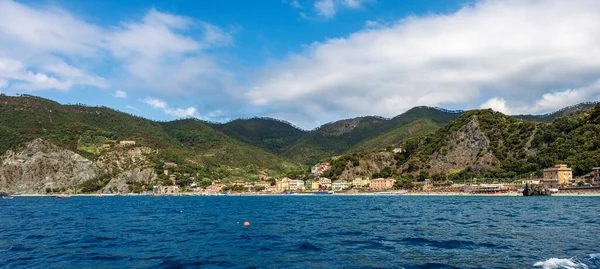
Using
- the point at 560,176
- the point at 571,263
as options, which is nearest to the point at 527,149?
the point at 560,176

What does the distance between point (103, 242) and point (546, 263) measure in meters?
30.8

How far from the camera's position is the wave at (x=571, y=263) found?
65.2 ft

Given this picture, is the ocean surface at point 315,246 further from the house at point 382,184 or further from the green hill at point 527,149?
the house at point 382,184

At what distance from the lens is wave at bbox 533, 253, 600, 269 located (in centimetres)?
1988

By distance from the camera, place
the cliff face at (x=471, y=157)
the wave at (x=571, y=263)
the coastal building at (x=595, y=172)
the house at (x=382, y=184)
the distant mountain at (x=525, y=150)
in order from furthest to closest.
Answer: the house at (x=382, y=184) < the cliff face at (x=471, y=157) < the distant mountain at (x=525, y=150) < the coastal building at (x=595, y=172) < the wave at (x=571, y=263)

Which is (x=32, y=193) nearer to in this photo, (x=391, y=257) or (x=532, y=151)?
(x=391, y=257)

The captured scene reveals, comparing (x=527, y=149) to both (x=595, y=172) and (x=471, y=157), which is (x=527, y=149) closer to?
(x=471, y=157)

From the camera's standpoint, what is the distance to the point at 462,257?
75.5 feet

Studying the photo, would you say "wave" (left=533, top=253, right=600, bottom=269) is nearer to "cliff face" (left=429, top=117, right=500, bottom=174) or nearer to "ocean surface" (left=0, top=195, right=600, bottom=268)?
"ocean surface" (left=0, top=195, right=600, bottom=268)

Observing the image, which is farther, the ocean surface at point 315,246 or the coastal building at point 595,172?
the coastal building at point 595,172

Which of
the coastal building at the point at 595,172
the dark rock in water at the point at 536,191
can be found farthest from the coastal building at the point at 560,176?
the dark rock in water at the point at 536,191

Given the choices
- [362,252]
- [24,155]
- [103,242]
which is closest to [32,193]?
[24,155]

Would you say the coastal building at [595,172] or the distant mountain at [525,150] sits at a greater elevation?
the distant mountain at [525,150]

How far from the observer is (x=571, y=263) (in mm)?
20469
